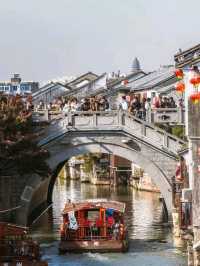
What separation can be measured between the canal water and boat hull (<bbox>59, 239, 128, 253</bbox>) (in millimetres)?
434

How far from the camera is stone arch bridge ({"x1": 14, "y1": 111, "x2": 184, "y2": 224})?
6075 cm

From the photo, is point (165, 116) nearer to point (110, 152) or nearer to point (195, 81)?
point (110, 152)

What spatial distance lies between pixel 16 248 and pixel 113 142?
16.7m

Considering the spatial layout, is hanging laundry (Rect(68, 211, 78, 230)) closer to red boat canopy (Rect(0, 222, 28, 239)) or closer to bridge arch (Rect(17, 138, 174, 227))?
bridge arch (Rect(17, 138, 174, 227))

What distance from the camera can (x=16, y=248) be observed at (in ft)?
152

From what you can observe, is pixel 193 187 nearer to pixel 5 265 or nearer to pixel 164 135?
pixel 5 265

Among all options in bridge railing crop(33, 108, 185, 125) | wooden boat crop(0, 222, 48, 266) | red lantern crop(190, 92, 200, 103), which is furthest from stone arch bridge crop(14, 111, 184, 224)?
red lantern crop(190, 92, 200, 103)

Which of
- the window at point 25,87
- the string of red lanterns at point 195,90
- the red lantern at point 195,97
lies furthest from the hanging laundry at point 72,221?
the window at point 25,87

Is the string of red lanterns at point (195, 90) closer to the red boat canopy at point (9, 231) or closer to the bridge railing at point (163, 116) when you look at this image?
the red boat canopy at point (9, 231)

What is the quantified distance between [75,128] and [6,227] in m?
15.6

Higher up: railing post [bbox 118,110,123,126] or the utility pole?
railing post [bbox 118,110,123,126]

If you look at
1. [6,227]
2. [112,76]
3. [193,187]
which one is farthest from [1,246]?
Result: [112,76]

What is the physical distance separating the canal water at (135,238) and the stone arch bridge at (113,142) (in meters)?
2.76

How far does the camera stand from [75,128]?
61.7 metres
